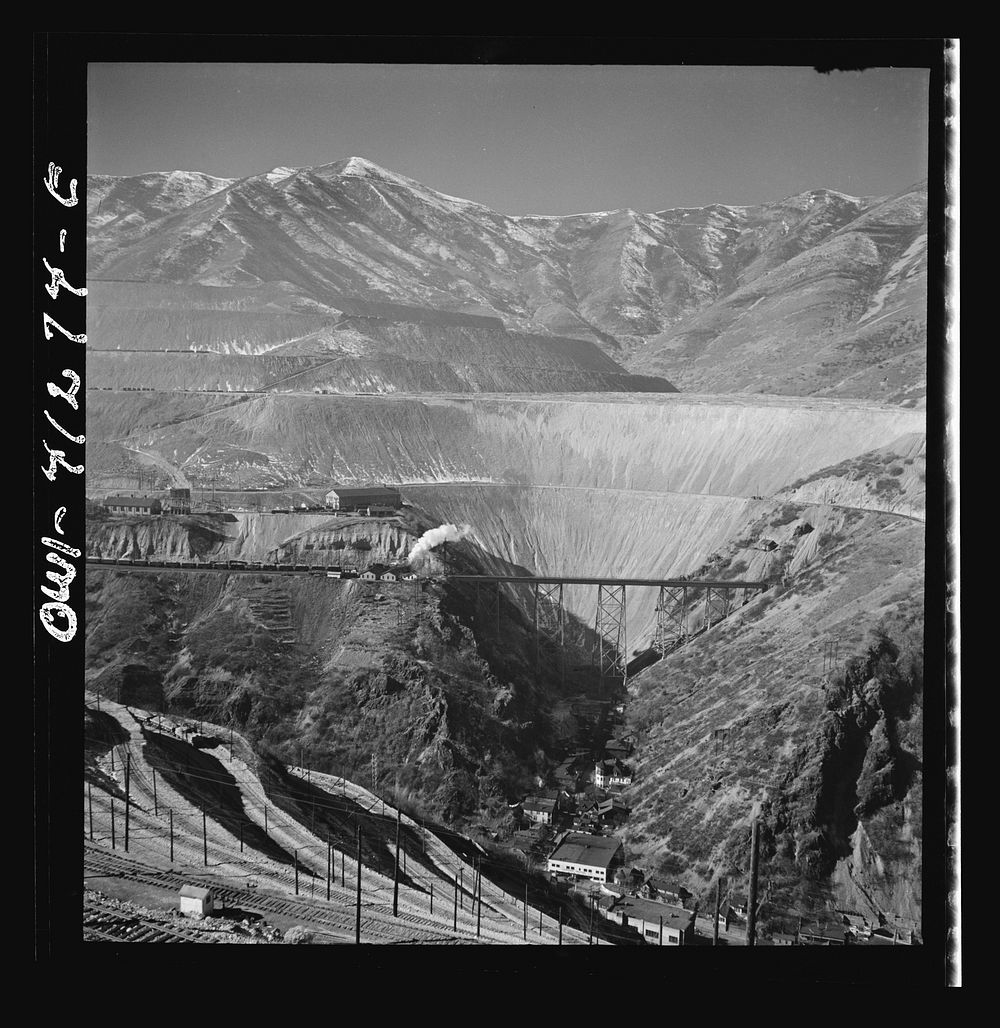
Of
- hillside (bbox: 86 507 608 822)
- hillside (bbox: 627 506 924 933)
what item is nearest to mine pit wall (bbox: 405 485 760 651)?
hillside (bbox: 86 507 608 822)

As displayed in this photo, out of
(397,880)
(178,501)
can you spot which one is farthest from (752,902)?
(178,501)

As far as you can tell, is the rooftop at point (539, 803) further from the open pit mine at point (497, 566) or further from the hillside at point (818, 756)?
the hillside at point (818, 756)

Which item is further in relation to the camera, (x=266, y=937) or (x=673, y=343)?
(x=673, y=343)

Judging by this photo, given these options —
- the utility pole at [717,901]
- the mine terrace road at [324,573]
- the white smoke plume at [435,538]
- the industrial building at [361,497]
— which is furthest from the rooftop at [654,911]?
the industrial building at [361,497]

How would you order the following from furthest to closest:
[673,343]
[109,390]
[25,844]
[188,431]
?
[673,343], [188,431], [109,390], [25,844]

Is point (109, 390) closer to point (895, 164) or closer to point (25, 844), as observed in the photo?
point (25, 844)

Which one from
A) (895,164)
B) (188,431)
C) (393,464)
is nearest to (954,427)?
(895,164)

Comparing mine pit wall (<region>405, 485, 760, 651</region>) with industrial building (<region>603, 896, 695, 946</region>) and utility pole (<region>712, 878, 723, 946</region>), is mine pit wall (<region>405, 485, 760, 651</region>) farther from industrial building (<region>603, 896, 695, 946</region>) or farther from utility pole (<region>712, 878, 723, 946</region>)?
industrial building (<region>603, 896, 695, 946</region>)
